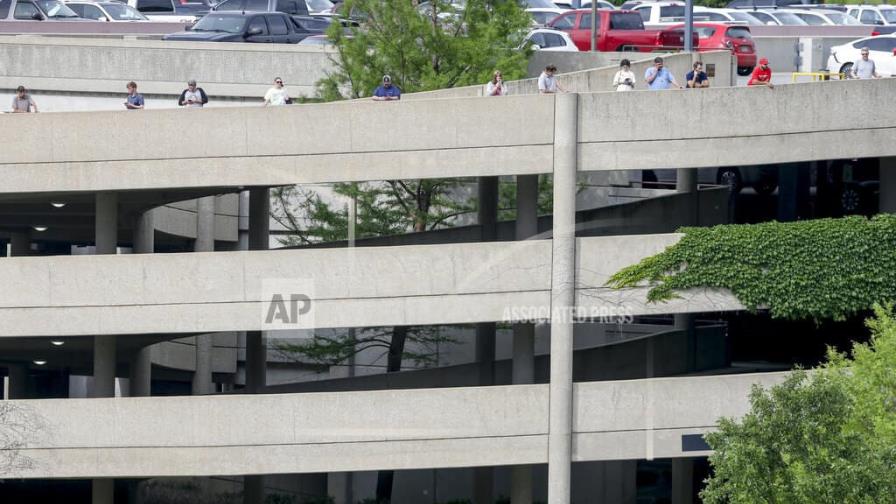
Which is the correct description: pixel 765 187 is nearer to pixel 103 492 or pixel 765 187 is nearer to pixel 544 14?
pixel 544 14

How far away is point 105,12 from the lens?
46469 millimetres

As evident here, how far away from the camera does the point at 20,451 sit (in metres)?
25.6

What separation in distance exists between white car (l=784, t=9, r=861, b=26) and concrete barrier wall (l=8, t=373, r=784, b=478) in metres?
30.1

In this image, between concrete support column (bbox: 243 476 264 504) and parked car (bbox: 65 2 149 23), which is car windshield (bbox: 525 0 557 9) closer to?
parked car (bbox: 65 2 149 23)

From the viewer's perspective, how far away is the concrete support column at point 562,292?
84.2 feet

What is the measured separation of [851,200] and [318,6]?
20.6 m

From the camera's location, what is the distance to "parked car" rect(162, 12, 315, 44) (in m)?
39.2

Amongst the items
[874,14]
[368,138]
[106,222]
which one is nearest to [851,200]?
[368,138]

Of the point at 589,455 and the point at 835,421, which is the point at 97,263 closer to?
the point at 589,455

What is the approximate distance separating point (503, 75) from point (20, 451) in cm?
1269

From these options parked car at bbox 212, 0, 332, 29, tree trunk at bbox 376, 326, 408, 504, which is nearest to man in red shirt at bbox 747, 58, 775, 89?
tree trunk at bbox 376, 326, 408, 504

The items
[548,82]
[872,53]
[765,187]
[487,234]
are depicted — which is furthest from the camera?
[872,53]

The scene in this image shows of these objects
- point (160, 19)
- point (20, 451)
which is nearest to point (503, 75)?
point (20, 451)

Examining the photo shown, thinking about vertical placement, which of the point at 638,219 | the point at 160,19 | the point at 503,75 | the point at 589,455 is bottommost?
the point at 589,455
